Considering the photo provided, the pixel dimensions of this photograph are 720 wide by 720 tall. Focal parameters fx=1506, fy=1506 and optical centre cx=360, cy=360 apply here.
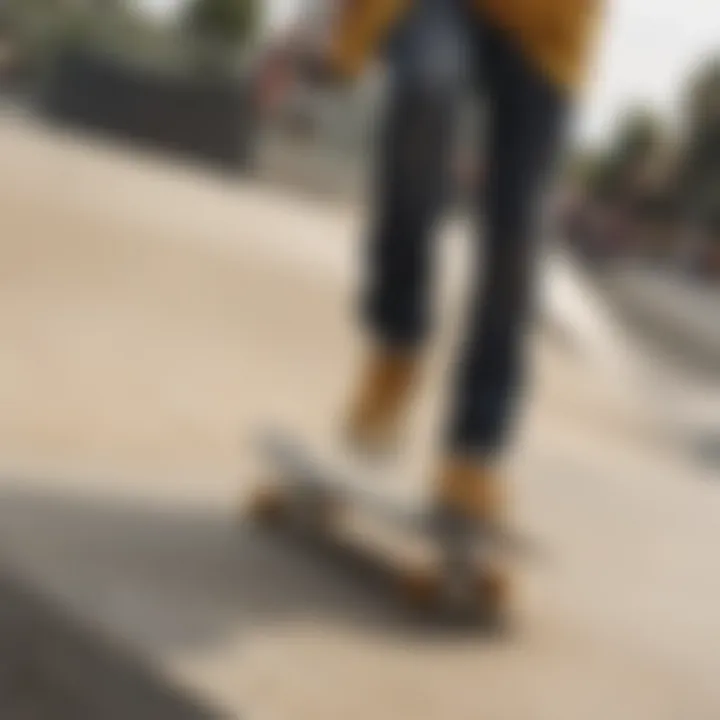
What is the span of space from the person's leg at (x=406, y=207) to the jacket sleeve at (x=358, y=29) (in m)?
0.01

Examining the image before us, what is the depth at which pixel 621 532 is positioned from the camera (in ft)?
4.46

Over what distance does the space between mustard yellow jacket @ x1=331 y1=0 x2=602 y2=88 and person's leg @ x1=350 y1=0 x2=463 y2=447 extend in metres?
0.02

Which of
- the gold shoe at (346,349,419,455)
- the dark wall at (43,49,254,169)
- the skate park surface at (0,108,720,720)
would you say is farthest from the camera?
the dark wall at (43,49,254,169)

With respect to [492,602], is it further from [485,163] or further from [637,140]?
[637,140]

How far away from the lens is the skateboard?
3.24 ft

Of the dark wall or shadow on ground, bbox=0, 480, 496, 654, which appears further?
the dark wall

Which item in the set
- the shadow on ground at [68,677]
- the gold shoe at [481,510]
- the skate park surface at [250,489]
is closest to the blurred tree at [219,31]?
the skate park surface at [250,489]

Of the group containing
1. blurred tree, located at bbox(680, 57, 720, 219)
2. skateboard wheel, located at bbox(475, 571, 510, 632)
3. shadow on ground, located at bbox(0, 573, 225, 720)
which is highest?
blurred tree, located at bbox(680, 57, 720, 219)

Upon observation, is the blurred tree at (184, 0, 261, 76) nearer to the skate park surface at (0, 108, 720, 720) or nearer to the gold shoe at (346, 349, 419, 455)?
the skate park surface at (0, 108, 720, 720)

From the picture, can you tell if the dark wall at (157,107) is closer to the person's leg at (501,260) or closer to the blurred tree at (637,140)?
the blurred tree at (637,140)

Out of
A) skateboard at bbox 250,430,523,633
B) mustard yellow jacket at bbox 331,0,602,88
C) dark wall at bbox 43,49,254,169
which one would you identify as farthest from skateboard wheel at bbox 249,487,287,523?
dark wall at bbox 43,49,254,169

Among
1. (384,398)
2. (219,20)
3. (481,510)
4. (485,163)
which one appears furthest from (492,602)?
(219,20)

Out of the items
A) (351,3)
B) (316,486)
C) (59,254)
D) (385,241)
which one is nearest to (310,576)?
(316,486)

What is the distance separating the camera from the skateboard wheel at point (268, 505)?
1122mm
